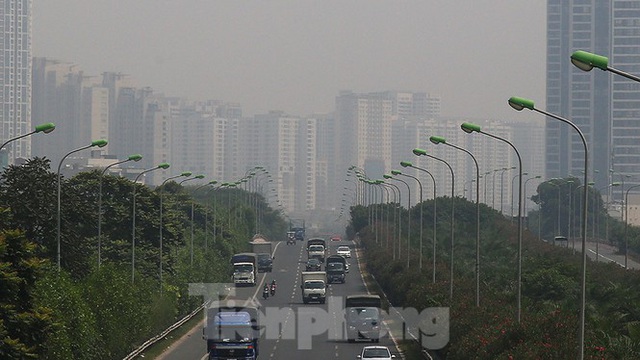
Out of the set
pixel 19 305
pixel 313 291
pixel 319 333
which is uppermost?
pixel 19 305

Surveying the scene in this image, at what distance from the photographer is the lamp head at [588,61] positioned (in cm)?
2395

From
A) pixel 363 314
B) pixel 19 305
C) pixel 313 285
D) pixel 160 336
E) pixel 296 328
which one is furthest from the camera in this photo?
pixel 313 285

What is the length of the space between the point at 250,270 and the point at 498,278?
32087 mm

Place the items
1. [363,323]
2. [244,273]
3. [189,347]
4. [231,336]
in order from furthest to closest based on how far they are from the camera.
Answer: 1. [244,273]
2. [363,323]
3. [189,347]
4. [231,336]

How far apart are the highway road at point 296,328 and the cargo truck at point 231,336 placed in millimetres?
3135

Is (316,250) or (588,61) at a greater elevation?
(588,61)

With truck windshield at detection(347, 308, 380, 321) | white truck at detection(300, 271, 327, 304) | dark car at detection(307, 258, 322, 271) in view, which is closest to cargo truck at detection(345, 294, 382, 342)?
truck windshield at detection(347, 308, 380, 321)

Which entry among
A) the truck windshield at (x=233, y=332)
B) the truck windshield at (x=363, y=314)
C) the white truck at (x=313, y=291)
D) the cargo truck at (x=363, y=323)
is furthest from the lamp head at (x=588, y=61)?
the white truck at (x=313, y=291)

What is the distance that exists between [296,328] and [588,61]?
162 feet

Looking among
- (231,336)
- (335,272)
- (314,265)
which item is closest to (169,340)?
(231,336)

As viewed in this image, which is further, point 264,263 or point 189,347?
point 264,263

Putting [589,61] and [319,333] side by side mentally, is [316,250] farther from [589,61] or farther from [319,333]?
[589,61]

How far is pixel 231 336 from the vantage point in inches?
2021

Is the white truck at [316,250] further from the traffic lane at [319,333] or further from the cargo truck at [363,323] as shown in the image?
the cargo truck at [363,323]
